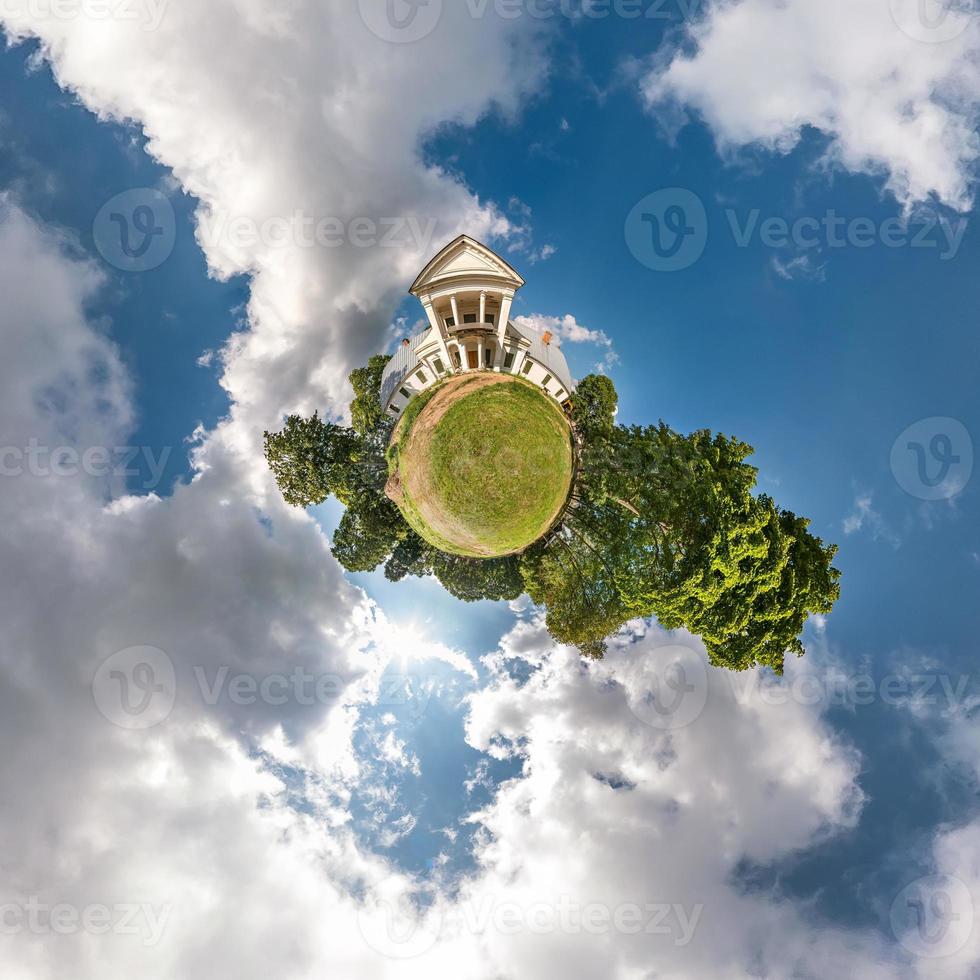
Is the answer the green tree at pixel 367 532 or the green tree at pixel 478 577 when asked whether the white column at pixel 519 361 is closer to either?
the green tree at pixel 367 532

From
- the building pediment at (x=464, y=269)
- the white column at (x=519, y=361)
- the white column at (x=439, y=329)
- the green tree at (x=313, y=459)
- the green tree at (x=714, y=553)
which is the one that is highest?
the building pediment at (x=464, y=269)

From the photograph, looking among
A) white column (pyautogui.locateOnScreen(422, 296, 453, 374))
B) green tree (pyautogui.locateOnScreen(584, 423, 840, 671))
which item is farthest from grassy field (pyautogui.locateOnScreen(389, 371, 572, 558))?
green tree (pyautogui.locateOnScreen(584, 423, 840, 671))

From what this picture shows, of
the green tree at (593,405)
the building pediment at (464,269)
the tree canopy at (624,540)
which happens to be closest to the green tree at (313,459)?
the tree canopy at (624,540)

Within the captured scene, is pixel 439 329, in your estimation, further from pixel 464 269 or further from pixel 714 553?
pixel 714 553

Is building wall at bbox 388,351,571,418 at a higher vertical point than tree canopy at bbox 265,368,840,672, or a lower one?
higher

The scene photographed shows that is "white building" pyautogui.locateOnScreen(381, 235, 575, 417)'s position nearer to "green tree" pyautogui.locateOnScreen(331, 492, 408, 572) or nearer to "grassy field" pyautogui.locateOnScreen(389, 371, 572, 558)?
"grassy field" pyautogui.locateOnScreen(389, 371, 572, 558)

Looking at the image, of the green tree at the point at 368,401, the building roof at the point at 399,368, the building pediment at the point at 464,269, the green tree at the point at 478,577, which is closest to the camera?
→ the building pediment at the point at 464,269

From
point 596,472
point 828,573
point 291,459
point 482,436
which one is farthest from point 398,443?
point 828,573
